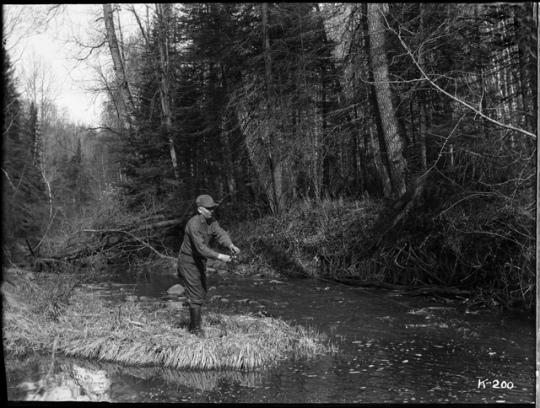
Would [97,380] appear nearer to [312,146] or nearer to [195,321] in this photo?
[195,321]

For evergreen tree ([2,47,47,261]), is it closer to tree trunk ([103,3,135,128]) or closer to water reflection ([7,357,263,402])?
water reflection ([7,357,263,402])

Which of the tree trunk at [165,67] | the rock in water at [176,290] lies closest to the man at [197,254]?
the rock in water at [176,290]

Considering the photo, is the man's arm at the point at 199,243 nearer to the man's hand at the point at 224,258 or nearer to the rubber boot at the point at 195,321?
the man's hand at the point at 224,258

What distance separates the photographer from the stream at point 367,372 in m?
6.71

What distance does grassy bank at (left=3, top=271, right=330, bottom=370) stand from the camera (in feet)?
25.7

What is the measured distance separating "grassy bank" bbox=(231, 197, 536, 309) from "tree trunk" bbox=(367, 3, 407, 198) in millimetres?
896

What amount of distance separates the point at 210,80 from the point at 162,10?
448cm

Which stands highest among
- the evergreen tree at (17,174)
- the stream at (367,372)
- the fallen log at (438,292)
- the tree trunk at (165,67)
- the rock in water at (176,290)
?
the tree trunk at (165,67)

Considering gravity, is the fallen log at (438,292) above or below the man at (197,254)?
below

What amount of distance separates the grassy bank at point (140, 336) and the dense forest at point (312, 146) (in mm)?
1500

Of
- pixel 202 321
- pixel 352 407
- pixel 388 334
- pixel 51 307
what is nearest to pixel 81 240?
pixel 51 307

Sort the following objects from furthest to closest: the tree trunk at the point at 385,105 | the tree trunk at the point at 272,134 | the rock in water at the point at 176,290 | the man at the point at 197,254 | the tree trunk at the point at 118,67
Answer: the tree trunk at the point at 118,67
the tree trunk at the point at 272,134
the tree trunk at the point at 385,105
the rock in water at the point at 176,290
the man at the point at 197,254

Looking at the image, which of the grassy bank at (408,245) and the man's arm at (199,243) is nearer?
the man's arm at (199,243)

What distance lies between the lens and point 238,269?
17.5 meters
